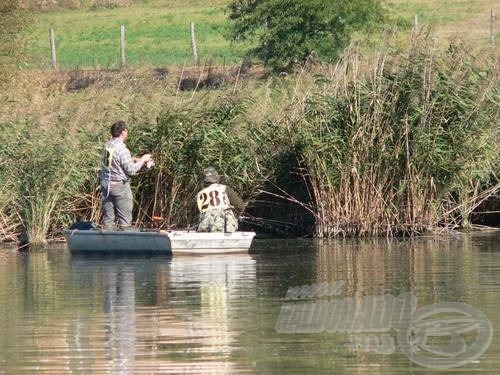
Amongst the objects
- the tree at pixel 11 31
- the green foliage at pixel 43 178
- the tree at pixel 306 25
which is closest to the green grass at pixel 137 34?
the tree at pixel 306 25

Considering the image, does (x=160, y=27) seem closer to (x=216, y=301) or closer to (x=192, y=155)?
(x=192, y=155)

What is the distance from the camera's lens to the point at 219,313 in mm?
12609

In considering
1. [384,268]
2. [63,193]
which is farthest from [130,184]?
[384,268]

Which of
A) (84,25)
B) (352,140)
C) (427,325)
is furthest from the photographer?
(84,25)

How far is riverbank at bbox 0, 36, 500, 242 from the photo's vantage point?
19.5 m

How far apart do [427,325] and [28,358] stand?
319 centimetres

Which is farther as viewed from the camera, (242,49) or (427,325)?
(242,49)

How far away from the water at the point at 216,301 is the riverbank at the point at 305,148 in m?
0.71

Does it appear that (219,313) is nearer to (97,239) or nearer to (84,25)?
(97,239)

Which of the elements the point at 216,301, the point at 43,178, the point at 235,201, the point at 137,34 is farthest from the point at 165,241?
the point at 137,34

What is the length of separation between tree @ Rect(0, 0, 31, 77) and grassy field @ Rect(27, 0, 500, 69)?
562 inches

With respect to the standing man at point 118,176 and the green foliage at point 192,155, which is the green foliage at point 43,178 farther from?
the standing man at point 118,176

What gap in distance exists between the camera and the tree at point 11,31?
32.2m

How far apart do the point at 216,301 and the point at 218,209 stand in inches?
183
